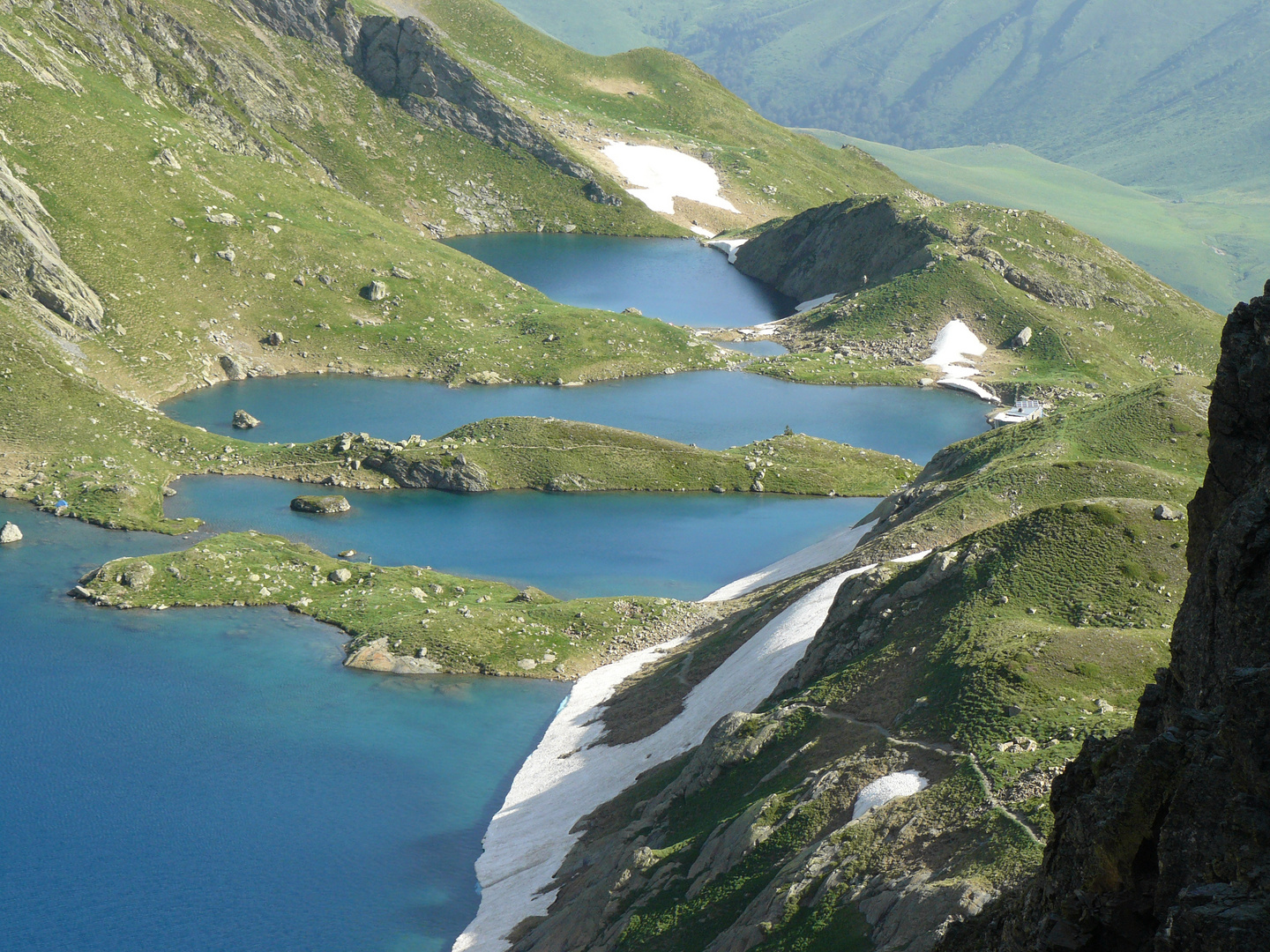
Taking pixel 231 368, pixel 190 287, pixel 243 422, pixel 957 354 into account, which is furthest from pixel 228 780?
pixel 957 354

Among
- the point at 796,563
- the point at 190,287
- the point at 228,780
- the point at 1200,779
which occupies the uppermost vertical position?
the point at 190,287

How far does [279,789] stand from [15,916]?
13037 mm

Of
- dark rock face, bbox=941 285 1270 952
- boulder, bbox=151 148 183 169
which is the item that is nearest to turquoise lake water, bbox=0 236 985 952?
dark rock face, bbox=941 285 1270 952

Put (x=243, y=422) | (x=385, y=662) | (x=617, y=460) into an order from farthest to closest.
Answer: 1. (x=243, y=422)
2. (x=617, y=460)
3. (x=385, y=662)

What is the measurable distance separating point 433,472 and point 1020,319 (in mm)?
90732

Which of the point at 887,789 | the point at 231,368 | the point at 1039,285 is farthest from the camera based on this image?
the point at 1039,285

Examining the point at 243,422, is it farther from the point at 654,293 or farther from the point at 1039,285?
the point at 1039,285

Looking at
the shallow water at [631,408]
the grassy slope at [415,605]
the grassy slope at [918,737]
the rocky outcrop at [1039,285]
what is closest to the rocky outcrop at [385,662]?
the grassy slope at [415,605]

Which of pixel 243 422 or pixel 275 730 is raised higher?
pixel 243 422

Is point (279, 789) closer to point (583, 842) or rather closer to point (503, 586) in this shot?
point (583, 842)

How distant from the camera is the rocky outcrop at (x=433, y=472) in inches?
3932

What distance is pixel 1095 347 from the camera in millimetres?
146750

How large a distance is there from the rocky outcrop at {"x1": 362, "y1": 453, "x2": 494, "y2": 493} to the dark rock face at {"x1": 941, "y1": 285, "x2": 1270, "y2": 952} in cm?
8245

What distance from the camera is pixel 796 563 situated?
260 feet
